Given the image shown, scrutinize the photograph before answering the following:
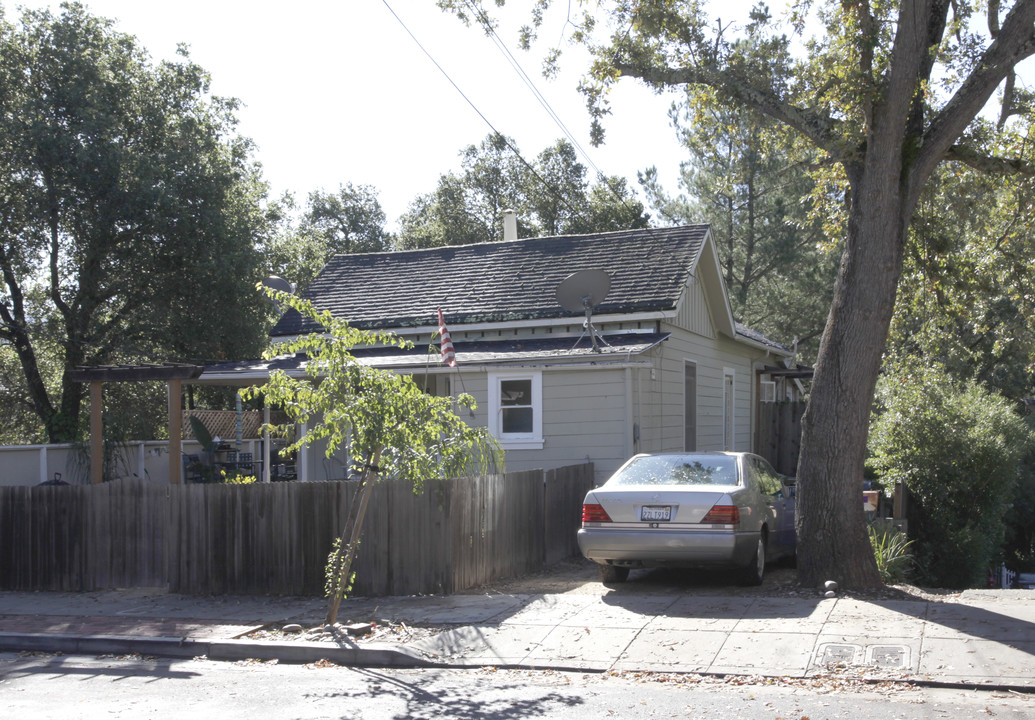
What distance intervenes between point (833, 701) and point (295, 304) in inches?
217

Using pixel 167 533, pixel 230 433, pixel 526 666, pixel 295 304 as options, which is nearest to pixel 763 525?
pixel 526 666

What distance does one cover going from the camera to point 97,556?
11.0 meters

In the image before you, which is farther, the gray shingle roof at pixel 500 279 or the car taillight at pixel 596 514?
the gray shingle roof at pixel 500 279

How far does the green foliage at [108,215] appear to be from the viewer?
23297 millimetres

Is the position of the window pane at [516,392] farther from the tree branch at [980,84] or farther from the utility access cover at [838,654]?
the utility access cover at [838,654]

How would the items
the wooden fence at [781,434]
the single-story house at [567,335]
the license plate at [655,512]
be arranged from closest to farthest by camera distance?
1. the license plate at [655,512]
2. the single-story house at [567,335]
3. the wooden fence at [781,434]

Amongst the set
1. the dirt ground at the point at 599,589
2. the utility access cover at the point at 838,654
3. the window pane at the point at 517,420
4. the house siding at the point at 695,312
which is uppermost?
the house siding at the point at 695,312

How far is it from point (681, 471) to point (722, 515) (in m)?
1.01

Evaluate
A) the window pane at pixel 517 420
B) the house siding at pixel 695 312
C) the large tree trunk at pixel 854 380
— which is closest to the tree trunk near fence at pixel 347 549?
the large tree trunk at pixel 854 380

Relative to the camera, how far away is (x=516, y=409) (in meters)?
15.4

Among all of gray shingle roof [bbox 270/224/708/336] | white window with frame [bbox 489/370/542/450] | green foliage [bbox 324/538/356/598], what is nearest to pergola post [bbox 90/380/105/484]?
green foliage [bbox 324/538/356/598]

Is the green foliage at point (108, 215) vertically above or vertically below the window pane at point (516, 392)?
above

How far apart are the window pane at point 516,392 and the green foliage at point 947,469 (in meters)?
5.80

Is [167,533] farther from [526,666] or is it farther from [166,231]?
[166,231]
